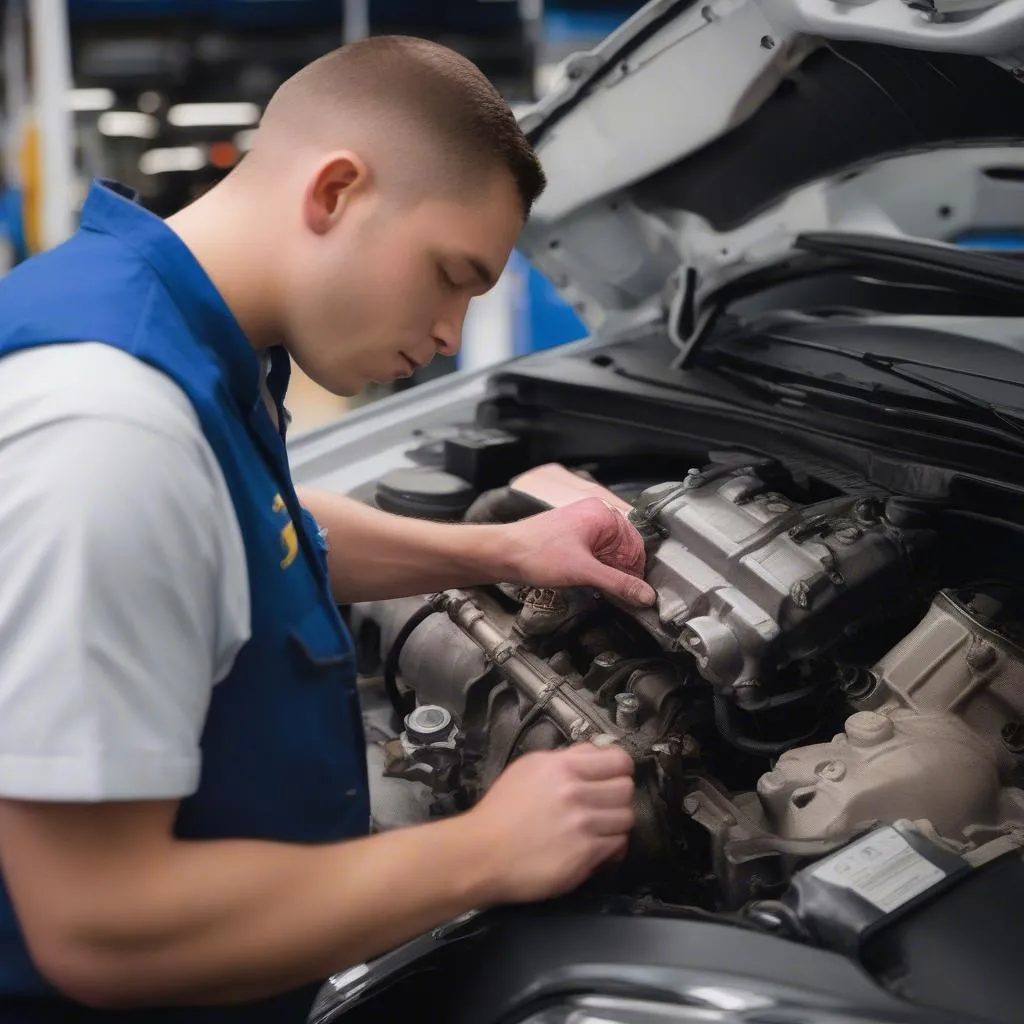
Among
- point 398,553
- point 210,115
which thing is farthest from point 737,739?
point 210,115

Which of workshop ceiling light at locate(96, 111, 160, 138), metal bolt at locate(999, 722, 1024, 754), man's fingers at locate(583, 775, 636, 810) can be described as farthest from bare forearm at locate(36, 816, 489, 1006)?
workshop ceiling light at locate(96, 111, 160, 138)

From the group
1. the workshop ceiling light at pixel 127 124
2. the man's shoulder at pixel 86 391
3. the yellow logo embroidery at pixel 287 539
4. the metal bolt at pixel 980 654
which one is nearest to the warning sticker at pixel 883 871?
the metal bolt at pixel 980 654

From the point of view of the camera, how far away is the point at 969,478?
1.15 meters

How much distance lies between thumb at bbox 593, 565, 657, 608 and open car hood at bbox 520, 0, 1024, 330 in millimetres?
590

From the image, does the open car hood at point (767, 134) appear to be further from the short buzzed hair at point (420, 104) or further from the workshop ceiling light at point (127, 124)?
the workshop ceiling light at point (127, 124)

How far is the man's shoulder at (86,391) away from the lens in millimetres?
699

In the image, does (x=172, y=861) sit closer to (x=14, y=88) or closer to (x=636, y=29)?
(x=636, y=29)

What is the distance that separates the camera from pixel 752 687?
A: 108 centimetres

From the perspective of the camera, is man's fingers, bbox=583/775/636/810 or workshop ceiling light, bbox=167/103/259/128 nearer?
man's fingers, bbox=583/775/636/810

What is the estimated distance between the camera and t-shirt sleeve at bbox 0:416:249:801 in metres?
0.66

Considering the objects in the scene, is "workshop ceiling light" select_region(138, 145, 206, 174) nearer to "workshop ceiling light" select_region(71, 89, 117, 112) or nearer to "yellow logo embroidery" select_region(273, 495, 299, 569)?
"workshop ceiling light" select_region(71, 89, 117, 112)

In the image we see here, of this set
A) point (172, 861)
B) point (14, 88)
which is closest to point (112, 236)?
point (172, 861)

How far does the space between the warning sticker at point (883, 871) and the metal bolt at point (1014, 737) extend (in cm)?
23

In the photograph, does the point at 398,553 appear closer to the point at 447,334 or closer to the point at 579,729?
the point at 579,729
